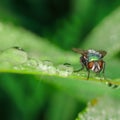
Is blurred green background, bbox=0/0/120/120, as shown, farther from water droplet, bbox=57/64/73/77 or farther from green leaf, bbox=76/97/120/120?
water droplet, bbox=57/64/73/77

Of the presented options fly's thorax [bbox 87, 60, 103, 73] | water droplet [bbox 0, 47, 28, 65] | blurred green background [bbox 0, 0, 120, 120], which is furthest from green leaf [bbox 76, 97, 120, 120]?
blurred green background [bbox 0, 0, 120, 120]

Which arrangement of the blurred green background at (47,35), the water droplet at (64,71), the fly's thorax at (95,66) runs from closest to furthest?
the water droplet at (64,71) → the fly's thorax at (95,66) → the blurred green background at (47,35)

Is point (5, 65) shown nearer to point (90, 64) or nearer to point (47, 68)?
point (47, 68)

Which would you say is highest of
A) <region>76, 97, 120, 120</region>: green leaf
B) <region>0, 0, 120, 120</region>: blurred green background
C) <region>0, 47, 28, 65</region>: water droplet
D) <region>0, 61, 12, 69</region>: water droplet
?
<region>0, 0, 120, 120</region>: blurred green background

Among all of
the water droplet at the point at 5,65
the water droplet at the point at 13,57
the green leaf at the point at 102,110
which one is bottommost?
the green leaf at the point at 102,110

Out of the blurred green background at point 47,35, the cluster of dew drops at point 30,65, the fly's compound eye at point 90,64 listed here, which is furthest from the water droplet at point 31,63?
the blurred green background at point 47,35

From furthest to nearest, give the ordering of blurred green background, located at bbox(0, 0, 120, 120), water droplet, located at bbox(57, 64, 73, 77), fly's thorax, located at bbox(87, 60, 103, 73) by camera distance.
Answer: blurred green background, located at bbox(0, 0, 120, 120), fly's thorax, located at bbox(87, 60, 103, 73), water droplet, located at bbox(57, 64, 73, 77)

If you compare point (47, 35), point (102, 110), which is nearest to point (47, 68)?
point (102, 110)

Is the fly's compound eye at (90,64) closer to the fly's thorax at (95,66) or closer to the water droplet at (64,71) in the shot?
the fly's thorax at (95,66)
